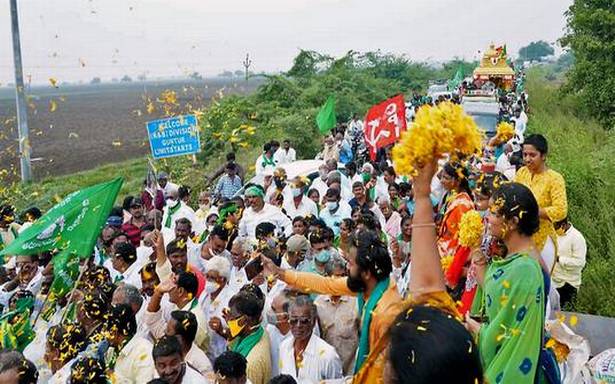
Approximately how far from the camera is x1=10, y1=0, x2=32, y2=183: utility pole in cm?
1611

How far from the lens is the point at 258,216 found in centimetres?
793

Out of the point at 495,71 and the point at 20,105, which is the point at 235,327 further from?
the point at 495,71

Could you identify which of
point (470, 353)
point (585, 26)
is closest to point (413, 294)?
point (470, 353)

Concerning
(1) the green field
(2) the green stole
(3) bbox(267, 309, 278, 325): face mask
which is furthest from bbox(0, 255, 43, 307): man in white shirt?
(2) the green stole

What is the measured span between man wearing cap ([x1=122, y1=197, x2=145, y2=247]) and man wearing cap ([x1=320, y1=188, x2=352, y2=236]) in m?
2.33

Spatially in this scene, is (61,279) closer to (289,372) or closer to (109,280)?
(109,280)

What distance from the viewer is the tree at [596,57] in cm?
1617

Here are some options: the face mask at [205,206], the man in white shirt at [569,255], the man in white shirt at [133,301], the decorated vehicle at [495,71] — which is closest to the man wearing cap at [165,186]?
the face mask at [205,206]

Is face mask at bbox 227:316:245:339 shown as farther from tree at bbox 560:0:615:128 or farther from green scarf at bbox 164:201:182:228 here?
tree at bbox 560:0:615:128

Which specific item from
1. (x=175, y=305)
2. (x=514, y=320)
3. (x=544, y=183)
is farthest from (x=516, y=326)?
(x=175, y=305)

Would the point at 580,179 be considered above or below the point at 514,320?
below

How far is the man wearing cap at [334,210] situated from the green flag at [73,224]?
9.92ft

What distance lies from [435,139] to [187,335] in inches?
97.1

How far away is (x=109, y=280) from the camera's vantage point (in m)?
6.15
